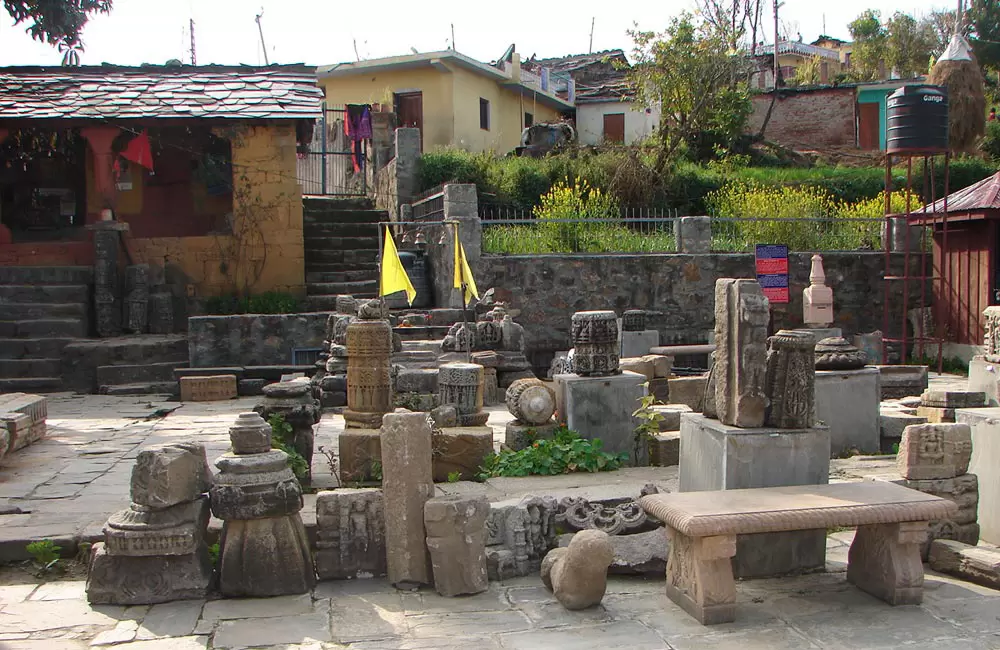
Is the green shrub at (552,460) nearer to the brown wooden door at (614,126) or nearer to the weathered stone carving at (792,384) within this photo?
the weathered stone carving at (792,384)

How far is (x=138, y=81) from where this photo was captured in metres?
18.6

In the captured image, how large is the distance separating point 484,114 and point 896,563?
76.3ft

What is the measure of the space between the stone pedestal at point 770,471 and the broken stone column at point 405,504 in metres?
1.72

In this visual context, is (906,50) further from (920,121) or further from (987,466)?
(987,466)

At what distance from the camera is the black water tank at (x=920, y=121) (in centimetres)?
1437

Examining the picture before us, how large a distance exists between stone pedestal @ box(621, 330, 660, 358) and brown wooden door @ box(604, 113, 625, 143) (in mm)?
17488

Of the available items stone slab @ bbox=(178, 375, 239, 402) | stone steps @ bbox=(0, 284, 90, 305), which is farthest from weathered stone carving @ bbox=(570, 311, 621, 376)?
stone steps @ bbox=(0, 284, 90, 305)

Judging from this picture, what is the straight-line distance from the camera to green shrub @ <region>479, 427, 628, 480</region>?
752cm

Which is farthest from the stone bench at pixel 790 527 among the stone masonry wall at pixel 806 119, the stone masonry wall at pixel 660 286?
the stone masonry wall at pixel 806 119

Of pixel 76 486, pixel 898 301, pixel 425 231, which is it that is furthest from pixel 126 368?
pixel 898 301

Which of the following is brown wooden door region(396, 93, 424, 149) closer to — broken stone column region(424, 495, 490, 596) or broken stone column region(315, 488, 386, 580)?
broken stone column region(315, 488, 386, 580)

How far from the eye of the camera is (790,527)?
483 centimetres

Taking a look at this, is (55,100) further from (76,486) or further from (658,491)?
(658,491)

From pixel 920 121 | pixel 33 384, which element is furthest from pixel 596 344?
pixel 33 384
